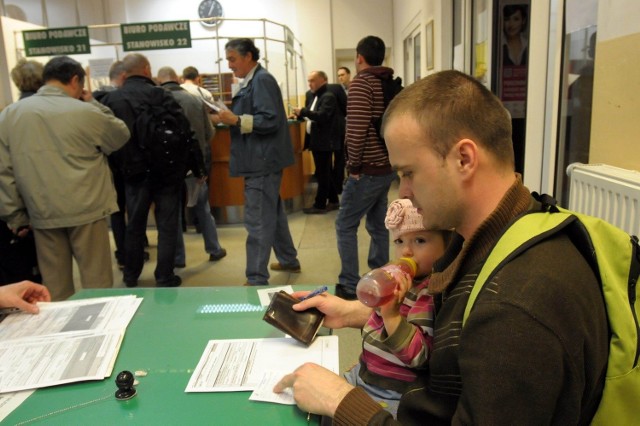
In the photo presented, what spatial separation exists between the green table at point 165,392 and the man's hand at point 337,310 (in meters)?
0.12

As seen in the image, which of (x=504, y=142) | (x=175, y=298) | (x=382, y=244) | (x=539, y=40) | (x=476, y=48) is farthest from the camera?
(x=476, y=48)

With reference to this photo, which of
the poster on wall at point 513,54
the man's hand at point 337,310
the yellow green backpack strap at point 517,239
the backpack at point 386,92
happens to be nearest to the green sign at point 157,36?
the backpack at point 386,92

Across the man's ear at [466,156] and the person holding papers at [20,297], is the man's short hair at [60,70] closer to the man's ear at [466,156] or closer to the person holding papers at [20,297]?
the person holding papers at [20,297]

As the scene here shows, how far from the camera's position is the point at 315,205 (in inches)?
237

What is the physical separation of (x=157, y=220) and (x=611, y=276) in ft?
10.5

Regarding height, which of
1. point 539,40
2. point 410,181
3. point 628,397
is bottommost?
point 628,397

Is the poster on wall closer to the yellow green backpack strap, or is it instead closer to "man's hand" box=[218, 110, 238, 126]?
"man's hand" box=[218, 110, 238, 126]

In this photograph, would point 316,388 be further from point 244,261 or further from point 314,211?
point 314,211

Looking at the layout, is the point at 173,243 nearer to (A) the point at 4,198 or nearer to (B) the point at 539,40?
(A) the point at 4,198

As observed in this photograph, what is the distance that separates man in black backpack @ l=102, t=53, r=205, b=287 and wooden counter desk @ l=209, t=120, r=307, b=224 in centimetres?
159

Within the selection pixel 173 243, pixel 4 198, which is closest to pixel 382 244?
pixel 173 243

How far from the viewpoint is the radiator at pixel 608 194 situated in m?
1.66

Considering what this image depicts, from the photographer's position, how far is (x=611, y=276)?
774 millimetres

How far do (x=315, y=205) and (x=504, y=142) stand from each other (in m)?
5.09
